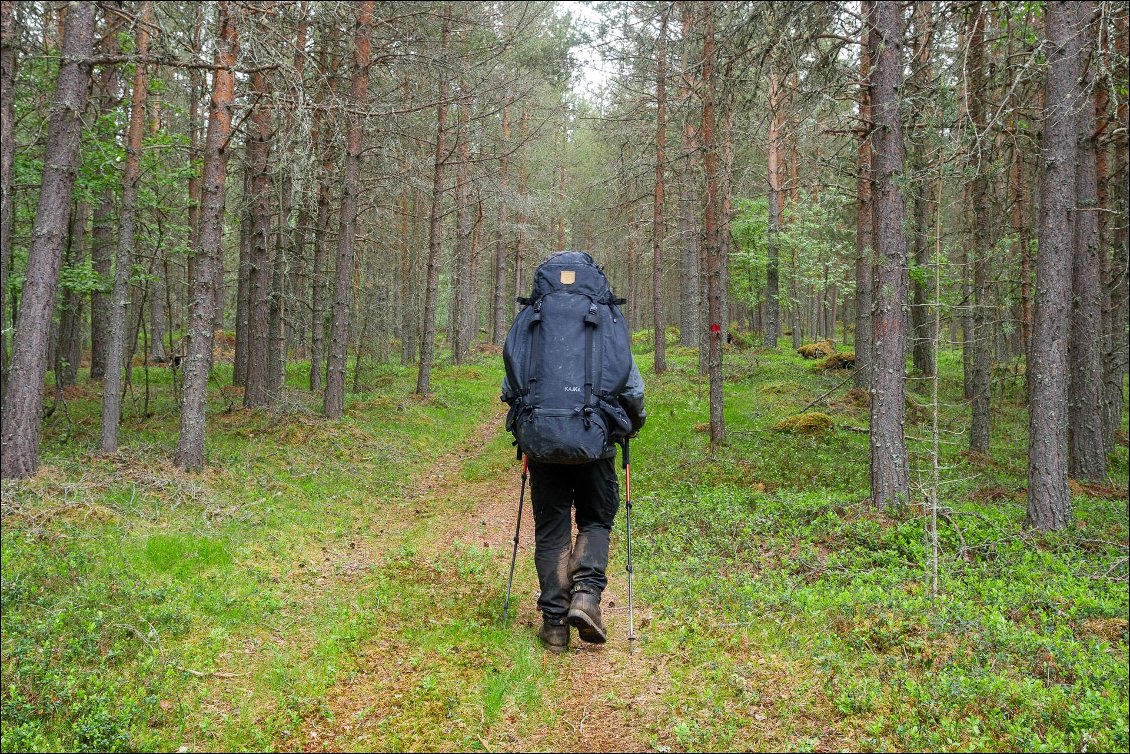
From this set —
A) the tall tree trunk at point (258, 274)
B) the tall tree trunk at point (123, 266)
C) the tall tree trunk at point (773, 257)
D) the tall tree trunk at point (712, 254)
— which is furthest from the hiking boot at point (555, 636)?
the tall tree trunk at point (773, 257)

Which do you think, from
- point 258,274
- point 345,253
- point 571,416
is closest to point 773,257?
point 345,253

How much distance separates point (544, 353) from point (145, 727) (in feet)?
10.1

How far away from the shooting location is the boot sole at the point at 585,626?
4.52 meters

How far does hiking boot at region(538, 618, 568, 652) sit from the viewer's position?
4.72 m

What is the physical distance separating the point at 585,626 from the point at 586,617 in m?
0.07

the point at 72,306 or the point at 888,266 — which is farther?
the point at 72,306

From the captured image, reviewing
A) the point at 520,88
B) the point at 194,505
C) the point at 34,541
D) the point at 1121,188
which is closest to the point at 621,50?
the point at 520,88

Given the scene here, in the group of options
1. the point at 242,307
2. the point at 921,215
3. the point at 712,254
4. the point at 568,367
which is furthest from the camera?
the point at 242,307

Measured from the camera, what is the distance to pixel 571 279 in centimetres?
467

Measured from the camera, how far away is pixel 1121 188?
12695 millimetres

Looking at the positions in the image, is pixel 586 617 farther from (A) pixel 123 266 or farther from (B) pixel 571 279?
(A) pixel 123 266

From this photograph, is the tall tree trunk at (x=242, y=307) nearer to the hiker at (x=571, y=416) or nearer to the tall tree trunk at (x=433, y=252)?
the tall tree trunk at (x=433, y=252)

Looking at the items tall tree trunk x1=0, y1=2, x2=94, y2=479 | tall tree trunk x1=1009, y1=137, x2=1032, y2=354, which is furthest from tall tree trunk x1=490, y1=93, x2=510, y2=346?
tall tree trunk x1=0, y1=2, x2=94, y2=479

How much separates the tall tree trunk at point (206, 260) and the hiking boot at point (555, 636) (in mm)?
6300
